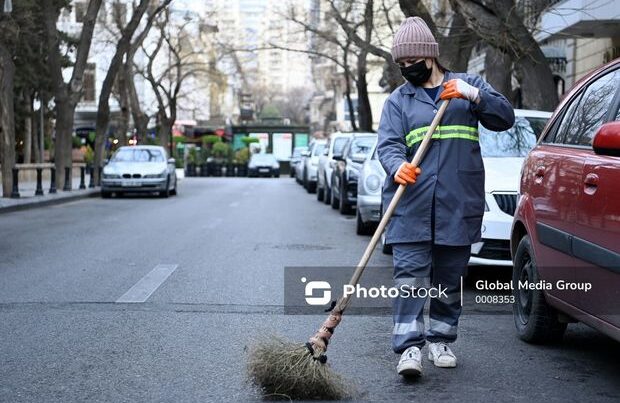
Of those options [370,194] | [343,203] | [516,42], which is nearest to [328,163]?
[343,203]

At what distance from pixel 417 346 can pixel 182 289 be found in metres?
4.02

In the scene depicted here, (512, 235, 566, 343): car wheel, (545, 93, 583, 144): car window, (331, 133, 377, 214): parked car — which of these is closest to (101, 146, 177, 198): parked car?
(331, 133, 377, 214): parked car

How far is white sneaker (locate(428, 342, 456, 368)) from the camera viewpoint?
568 centimetres

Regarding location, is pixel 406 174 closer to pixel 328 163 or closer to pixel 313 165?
pixel 328 163

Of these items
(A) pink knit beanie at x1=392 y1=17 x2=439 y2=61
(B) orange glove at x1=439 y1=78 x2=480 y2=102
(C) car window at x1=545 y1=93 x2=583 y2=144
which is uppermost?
(A) pink knit beanie at x1=392 y1=17 x2=439 y2=61

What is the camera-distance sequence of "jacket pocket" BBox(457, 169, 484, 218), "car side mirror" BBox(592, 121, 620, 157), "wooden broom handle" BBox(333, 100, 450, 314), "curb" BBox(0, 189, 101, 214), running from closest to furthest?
"car side mirror" BBox(592, 121, 620, 157) → "wooden broom handle" BBox(333, 100, 450, 314) → "jacket pocket" BBox(457, 169, 484, 218) → "curb" BBox(0, 189, 101, 214)

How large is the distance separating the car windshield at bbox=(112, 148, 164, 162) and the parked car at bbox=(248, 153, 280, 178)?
2526 centimetres

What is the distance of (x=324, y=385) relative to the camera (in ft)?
16.0

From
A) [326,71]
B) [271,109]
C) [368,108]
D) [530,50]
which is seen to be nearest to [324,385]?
[530,50]

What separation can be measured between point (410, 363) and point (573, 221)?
3.98 feet

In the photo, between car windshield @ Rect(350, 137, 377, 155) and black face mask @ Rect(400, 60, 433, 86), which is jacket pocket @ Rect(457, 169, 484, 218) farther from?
car windshield @ Rect(350, 137, 377, 155)

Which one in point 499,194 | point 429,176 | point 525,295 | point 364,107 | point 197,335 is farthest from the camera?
point 364,107

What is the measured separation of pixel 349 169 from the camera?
58.0ft

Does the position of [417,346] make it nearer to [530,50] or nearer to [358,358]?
[358,358]
